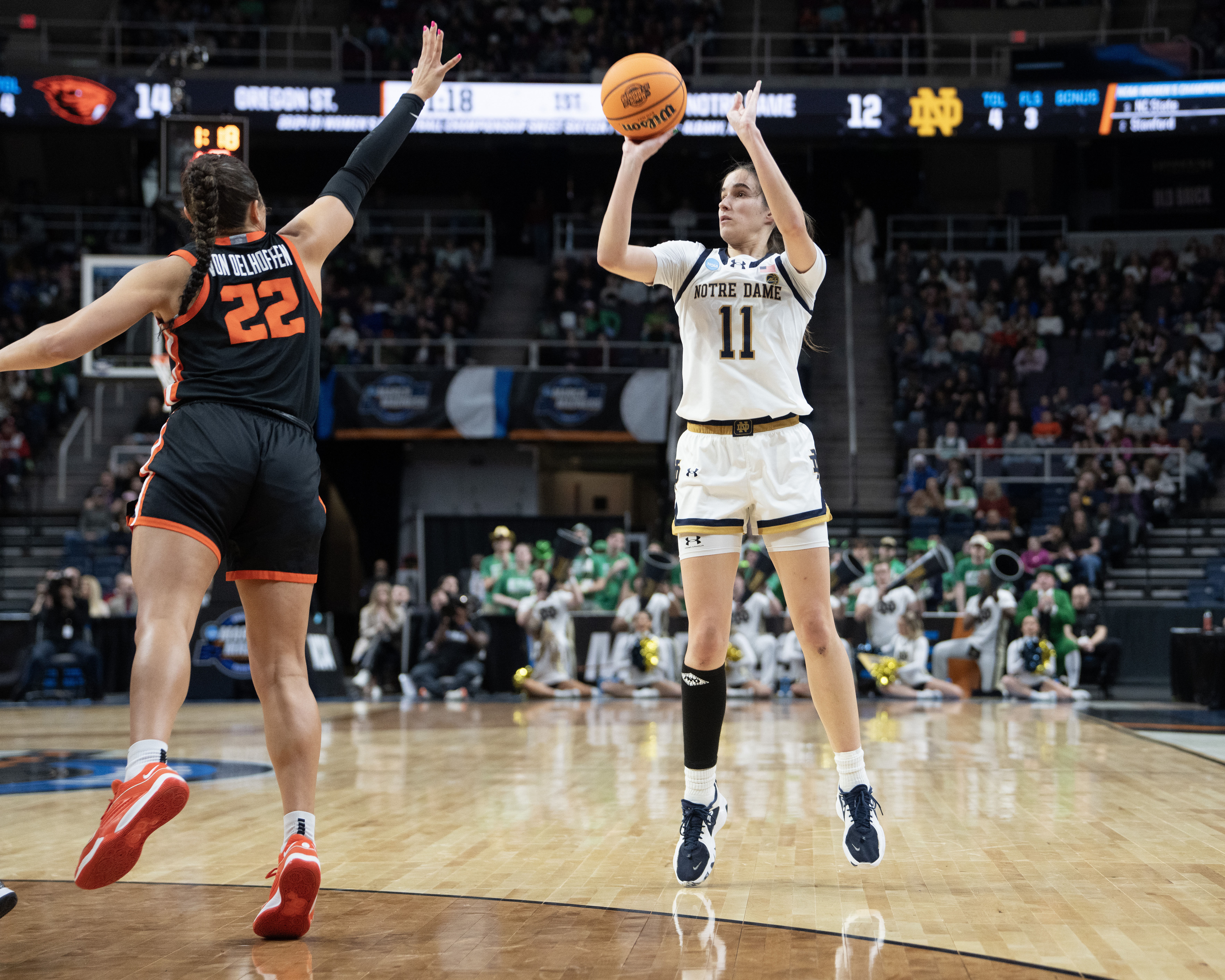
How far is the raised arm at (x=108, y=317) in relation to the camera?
10.1 feet

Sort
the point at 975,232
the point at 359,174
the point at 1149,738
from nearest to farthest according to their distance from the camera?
the point at 359,174, the point at 1149,738, the point at 975,232

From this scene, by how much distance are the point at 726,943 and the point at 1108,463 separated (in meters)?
17.4

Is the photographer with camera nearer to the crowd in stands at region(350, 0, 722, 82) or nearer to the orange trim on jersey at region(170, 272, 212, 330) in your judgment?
the orange trim on jersey at region(170, 272, 212, 330)

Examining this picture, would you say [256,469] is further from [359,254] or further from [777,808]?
[359,254]

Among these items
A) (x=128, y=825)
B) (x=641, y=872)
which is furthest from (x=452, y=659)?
(x=128, y=825)

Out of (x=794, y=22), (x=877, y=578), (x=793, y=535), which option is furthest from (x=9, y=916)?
(x=794, y=22)

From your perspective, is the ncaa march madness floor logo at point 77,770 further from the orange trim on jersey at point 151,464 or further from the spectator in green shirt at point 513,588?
the spectator in green shirt at point 513,588

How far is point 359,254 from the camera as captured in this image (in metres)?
24.2

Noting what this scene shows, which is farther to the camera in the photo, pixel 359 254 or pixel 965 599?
pixel 359 254

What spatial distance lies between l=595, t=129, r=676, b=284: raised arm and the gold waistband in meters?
0.54

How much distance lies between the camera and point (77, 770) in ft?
23.9

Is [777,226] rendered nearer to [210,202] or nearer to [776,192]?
[776,192]

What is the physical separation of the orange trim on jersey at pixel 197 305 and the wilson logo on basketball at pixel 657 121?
5.29 ft

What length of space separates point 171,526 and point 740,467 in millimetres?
1819
